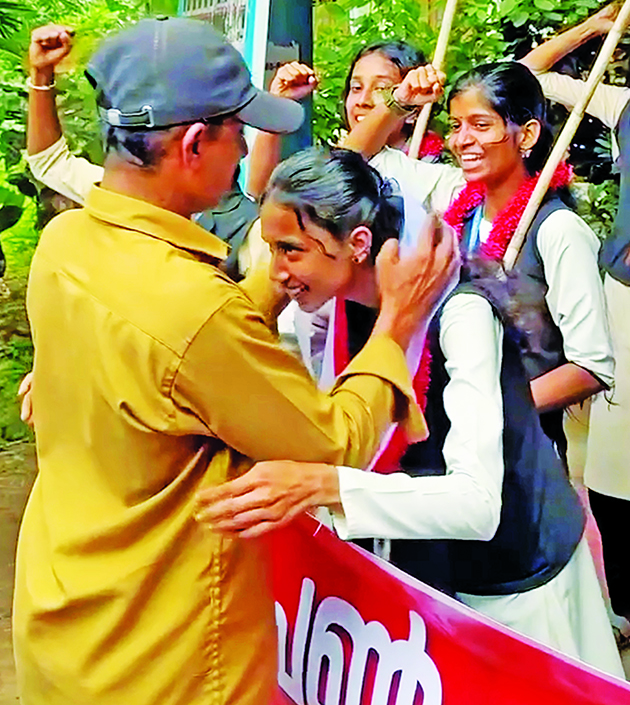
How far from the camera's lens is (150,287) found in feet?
4.22

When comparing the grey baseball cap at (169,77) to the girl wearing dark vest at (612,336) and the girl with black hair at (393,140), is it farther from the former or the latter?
the girl wearing dark vest at (612,336)

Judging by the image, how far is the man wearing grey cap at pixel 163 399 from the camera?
51.1 inches

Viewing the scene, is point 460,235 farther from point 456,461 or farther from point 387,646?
point 387,646

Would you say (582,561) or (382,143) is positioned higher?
(382,143)

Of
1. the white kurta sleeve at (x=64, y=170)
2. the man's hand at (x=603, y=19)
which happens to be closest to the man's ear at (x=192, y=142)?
the man's hand at (x=603, y=19)

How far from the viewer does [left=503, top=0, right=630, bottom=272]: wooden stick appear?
1381mm

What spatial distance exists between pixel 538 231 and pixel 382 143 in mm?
329

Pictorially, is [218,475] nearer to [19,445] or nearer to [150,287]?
[150,287]

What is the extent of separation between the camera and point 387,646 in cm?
176

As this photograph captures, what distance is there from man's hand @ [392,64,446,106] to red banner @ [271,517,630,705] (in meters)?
0.79

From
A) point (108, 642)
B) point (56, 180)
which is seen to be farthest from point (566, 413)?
point (56, 180)

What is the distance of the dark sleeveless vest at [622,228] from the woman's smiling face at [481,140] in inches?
6.3

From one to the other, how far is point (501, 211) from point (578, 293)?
18cm

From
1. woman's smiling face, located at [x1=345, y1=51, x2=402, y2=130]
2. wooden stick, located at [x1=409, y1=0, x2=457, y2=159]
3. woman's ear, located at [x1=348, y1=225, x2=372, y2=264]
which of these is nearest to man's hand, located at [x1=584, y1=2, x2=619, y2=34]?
wooden stick, located at [x1=409, y1=0, x2=457, y2=159]
